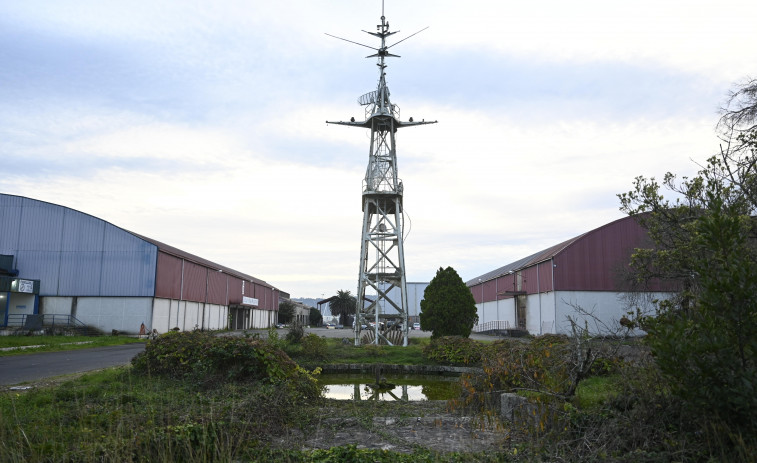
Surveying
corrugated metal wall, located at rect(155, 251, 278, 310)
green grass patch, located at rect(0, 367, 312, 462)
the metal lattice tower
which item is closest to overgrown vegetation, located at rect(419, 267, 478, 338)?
the metal lattice tower

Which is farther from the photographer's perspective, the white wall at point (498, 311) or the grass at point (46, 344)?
the white wall at point (498, 311)

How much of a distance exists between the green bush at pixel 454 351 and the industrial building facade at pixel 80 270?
73.0 ft

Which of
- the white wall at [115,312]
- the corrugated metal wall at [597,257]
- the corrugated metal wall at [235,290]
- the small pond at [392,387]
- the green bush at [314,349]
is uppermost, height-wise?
the corrugated metal wall at [597,257]

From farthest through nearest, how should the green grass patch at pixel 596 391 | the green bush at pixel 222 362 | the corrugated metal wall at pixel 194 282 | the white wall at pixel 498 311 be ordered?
the white wall at pixel 498 311, the corrugated metal wall at pixel 194 282, the green bush at pixel 222 362, the green grass patch at pixel 596 391

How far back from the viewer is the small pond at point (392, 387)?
13.9 m

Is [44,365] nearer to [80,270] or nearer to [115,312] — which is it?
[115,312]

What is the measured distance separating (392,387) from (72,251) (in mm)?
29162

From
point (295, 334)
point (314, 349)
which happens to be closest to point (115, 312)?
point (295, 334)

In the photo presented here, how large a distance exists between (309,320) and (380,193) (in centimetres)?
6910

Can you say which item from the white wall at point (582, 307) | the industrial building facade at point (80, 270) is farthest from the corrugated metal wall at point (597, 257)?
the industrial building facade at point (80, 270)

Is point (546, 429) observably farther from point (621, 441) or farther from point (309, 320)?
point (309, 320)

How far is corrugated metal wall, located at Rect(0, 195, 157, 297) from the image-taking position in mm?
35500

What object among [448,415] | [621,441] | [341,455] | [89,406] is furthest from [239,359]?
[621,441]

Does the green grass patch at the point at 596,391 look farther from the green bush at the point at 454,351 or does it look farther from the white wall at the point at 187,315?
the white wall at the point at 187,315
